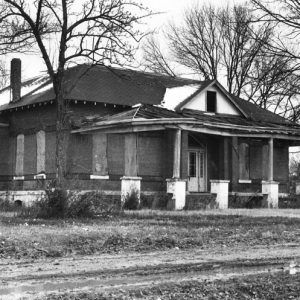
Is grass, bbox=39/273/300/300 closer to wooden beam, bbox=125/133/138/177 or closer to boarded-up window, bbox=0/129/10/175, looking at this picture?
wooden beam, bbox=125/133/138/177

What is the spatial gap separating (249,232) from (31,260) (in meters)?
6.15

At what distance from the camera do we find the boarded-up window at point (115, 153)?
88.2 ft

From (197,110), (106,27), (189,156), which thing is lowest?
(189,156)

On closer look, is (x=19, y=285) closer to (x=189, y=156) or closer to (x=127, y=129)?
(x=127, y=129)

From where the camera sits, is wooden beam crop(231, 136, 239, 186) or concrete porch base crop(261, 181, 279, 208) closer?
concrete porch base crop(261, 181, 279, 208)

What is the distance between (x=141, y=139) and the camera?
26.9 m

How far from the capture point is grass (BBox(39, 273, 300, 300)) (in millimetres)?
7180

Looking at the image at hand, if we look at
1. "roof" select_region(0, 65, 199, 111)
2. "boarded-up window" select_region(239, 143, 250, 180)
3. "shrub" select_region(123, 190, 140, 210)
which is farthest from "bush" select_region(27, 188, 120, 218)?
"boarded-up window" select_region(239, 143, 250, 180)

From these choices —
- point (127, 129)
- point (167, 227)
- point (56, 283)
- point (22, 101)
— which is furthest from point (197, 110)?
point (56, 283)

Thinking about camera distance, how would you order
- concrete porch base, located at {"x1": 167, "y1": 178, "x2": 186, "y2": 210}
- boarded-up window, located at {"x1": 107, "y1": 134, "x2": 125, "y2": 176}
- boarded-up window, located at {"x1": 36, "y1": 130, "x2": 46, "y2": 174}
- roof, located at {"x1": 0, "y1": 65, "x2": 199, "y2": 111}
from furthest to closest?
boarded-up window, located at {"x1": 36, "y1": 130, "x2": 46, "y2": 174} < roof, located at {"x1": 0, "y1": 65, "x2": 199, "y2": 111} < boarded-up window, located at {"x1": 107, "y1": 134, "x2": 125, "y2": 176} < concrete porch base, located at {"x1": 167, "y1": 178, "x2": 186, "y2": 210}

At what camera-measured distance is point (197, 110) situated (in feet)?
94.5

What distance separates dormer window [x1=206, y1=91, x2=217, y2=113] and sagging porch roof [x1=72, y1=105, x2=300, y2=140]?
1.70 feet

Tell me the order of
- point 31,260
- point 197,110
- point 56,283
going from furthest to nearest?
point 197,110, point 31,260, point 56,283

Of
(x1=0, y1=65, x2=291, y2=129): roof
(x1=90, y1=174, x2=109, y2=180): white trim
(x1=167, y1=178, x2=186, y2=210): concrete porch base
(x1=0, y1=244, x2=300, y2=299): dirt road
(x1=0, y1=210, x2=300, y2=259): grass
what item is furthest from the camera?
(x1=0, y1=65, x2=291, y2=129): roof
